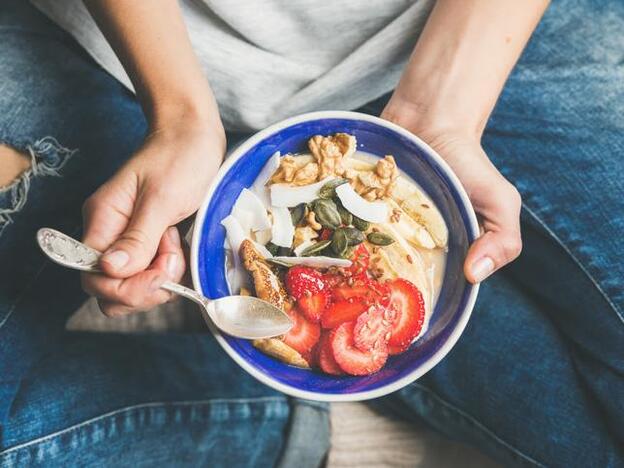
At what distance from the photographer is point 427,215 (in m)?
0.82

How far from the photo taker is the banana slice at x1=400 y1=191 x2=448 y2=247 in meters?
0.82

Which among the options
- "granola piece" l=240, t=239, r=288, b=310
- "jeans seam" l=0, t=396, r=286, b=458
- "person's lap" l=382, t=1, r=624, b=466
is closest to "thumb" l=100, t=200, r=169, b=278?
"granola piece" l=240, t=239, r=288, b=310

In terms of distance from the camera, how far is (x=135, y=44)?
2.89 ft

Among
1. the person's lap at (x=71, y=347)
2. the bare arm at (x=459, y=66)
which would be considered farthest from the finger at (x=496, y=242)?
the person's lap at (x=71, y=347)

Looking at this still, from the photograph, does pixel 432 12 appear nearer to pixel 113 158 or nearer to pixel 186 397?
pixel 113 158

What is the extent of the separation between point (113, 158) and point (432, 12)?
0.56 metres

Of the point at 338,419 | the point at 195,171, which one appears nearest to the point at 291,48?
the point at 195,171

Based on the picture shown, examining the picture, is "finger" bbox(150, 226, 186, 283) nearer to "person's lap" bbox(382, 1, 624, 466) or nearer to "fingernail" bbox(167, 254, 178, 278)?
"fingernail" bbox(167, 254, 178, 278)

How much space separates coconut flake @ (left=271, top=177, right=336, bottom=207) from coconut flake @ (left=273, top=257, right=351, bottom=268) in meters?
0.08

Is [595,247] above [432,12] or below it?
below

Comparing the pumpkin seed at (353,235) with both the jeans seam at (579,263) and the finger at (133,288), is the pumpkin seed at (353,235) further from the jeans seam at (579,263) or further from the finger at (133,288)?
the jeans seam at (579,263)

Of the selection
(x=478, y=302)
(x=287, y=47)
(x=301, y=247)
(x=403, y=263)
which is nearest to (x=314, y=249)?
(x=301, y=247)

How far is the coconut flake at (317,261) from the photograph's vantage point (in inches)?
30.4

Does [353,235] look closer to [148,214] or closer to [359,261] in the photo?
[359,261]
